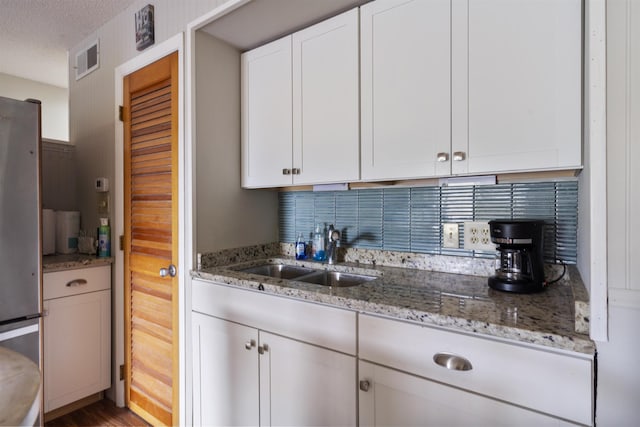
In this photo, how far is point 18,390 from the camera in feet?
1.94

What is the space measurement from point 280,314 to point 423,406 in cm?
63

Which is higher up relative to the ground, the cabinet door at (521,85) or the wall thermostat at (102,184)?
the cabinet door at (521,85)

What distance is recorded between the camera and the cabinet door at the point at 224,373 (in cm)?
155

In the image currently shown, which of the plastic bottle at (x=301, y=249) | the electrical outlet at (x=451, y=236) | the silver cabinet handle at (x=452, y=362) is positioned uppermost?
the electrical outlet at (x=451, y=236)

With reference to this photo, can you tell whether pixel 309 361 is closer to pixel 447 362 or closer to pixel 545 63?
pixel 447 362

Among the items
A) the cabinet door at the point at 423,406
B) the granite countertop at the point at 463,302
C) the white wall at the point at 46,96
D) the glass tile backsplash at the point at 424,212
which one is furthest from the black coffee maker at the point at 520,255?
the white wall at the point at 46,96

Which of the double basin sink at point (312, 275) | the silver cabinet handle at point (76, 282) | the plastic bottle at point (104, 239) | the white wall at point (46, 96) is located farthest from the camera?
the white wall at point (46, 96)

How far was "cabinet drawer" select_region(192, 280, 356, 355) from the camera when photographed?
1254 millimetres

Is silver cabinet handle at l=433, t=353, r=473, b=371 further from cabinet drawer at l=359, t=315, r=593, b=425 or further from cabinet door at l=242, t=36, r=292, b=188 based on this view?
cabinet door at l=242, t=36, r=292, b=188

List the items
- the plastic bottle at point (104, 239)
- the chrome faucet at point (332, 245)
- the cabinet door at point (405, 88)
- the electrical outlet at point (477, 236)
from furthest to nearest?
the plastic bottle at point (104, 239), the chrome faucet at point (332, 245), the electrical outlet at point (477, 236), the cabinet door at point (405, 88)

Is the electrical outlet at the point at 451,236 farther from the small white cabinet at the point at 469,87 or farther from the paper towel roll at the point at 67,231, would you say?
the paper towel roll at the point at 67,231

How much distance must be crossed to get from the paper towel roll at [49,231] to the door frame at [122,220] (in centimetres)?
49

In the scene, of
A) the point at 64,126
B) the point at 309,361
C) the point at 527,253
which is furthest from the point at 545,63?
the point at 64,126

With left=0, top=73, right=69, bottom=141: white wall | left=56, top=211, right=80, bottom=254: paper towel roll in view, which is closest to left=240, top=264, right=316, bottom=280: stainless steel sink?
left=56, top=211, right=80, bottom=254: paper towel roll
